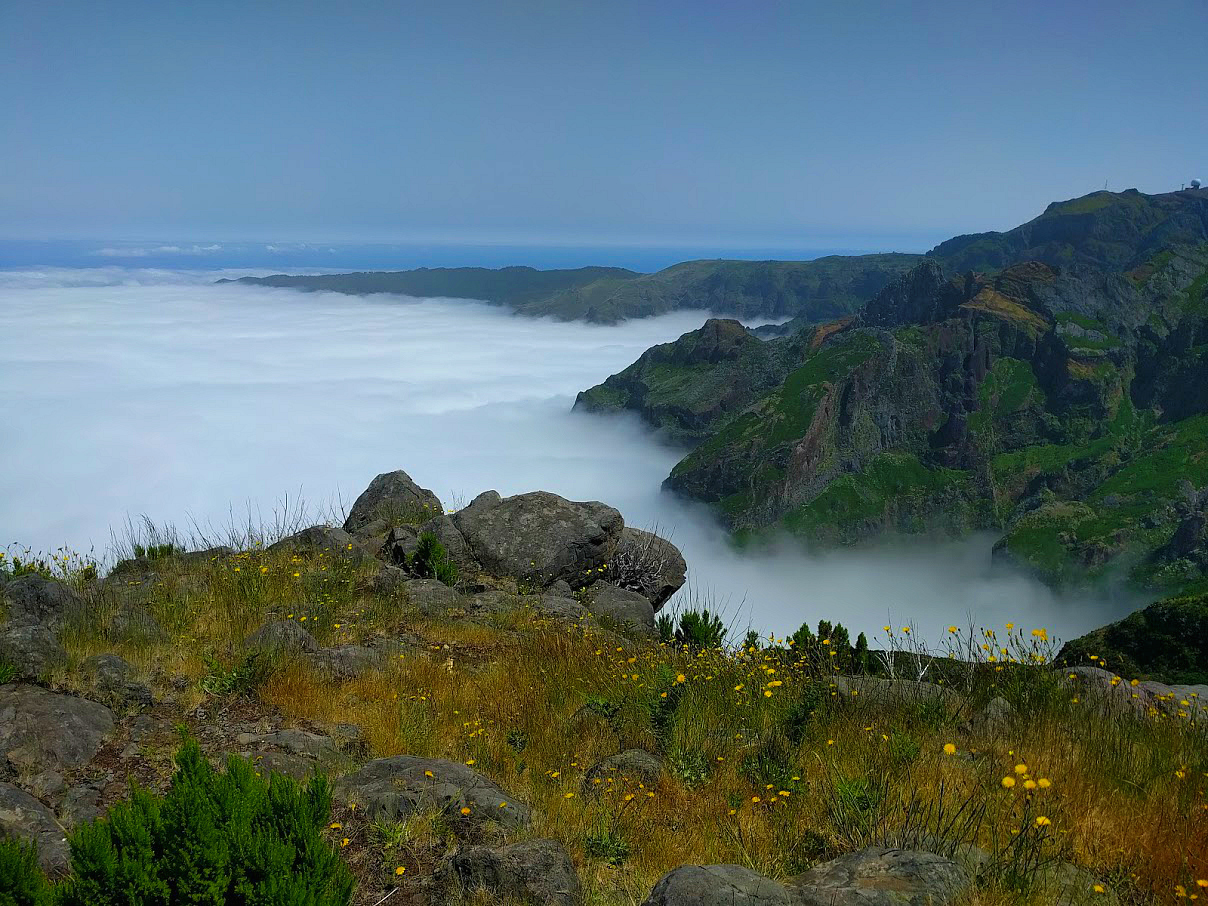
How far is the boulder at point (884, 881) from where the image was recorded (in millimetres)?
3945

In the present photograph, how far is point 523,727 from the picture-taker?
23.8 ft

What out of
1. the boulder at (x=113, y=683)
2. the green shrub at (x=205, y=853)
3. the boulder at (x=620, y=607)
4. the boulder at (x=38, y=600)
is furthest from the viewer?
the boulder at (x=620, y=607)

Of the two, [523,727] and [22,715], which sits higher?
[22,715]

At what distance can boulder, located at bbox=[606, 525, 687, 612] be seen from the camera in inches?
653

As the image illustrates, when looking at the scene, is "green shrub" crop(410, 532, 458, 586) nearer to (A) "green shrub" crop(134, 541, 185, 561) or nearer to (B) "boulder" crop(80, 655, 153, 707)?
(A) "green shrub" crop(134, 541, 185, 561)

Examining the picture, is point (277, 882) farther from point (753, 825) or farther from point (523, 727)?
point (523, 727)

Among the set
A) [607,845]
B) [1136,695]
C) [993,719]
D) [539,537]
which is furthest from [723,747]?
[539,537]

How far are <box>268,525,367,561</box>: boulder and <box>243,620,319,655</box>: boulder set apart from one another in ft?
13.6

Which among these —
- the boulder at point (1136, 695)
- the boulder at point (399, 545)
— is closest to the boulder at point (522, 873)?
the boulder at point (1136, 695)

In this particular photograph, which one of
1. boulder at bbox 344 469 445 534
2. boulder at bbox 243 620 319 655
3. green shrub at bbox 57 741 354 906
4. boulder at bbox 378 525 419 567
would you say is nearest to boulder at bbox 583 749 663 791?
green shrub at bbox 57 741 354 906

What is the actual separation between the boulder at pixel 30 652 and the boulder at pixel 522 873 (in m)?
4.92

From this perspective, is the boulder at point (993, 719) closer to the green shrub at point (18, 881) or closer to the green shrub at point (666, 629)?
the green shrub at point (666, 629)

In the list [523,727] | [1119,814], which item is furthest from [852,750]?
[523,727]

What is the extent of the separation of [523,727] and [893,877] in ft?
12.9
